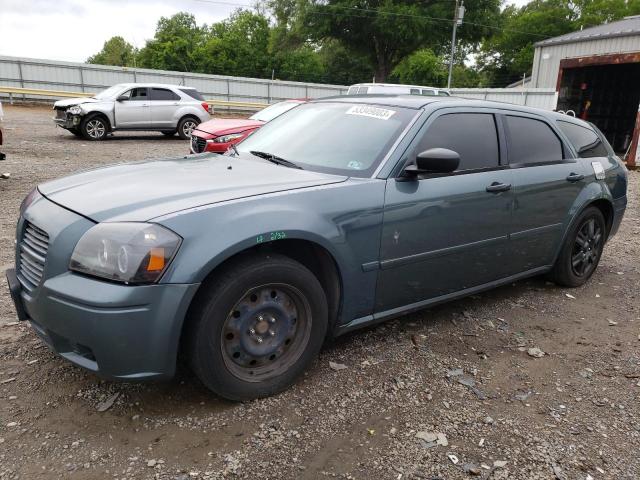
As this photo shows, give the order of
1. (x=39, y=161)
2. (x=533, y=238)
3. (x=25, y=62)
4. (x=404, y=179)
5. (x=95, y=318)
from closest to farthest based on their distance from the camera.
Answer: (x=95, y=318), (x=404, y=179), (x=533, y=238), (x=39, y=161), (x=25, y=62)

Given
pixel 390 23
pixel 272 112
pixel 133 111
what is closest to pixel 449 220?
pixel 272 112

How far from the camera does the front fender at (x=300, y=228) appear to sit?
2.45 m

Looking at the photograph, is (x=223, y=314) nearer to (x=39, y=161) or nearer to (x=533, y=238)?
(x=533, y=238)

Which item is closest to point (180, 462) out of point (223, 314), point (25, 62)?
point (223, 314)

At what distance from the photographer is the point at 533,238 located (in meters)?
4.18

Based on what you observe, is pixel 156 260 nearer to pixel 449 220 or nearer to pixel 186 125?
pixel 449 220

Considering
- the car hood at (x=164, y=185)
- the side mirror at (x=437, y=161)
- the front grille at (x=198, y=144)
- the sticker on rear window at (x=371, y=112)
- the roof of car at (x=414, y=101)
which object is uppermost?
the roof of car at (x=414, y=101)

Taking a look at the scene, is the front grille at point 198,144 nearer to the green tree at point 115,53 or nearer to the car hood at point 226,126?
the car hood at point 226,126

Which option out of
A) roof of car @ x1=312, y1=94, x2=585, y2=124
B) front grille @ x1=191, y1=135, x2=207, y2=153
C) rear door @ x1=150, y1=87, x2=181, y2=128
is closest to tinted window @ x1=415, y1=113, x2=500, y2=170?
roof of car @ x1=312, y1=94, x2=585, y2=124

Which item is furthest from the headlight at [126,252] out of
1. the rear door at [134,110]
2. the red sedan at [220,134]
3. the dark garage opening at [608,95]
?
the dark garage opening at [608,95]

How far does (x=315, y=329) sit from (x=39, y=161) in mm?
9687

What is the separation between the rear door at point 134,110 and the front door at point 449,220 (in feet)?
43.0

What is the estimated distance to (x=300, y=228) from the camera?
2.76m

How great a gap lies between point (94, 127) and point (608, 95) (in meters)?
17.0
